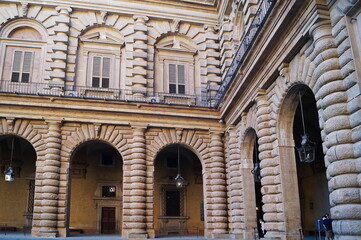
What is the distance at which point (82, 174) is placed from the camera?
2438 centimetres

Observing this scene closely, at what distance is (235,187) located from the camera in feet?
61.2

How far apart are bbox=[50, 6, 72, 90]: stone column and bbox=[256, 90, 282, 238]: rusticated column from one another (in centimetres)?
1143

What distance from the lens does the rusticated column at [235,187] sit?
59.6 ft

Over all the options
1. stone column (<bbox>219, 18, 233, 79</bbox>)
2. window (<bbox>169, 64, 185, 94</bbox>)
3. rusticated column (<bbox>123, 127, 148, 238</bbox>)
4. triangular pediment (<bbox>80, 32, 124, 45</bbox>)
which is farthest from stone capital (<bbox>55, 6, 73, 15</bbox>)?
stone column (<bbox>219, 18, 233, 79</bbox>)

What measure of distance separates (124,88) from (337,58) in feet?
45.4

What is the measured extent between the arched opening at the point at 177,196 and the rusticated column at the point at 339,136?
49.7 feet

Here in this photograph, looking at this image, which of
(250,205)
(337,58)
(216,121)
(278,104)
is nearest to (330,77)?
(337,58)

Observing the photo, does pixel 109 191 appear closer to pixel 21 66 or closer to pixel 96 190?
pixel 96 190

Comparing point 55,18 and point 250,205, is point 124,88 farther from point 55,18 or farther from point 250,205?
point 250,205

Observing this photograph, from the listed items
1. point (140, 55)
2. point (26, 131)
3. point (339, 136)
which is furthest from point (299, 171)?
point (26, 131)

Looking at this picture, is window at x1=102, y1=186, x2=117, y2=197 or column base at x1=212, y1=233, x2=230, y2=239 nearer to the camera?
column base at x1=212, y1=233, x2=230, y2=239

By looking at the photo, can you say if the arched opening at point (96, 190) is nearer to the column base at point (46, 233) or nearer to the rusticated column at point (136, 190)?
the rusticated column at point (136, 190)

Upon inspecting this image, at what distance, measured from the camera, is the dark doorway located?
2488cm

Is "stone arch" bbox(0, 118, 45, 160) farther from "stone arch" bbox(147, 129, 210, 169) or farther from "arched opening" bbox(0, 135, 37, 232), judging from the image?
"stone arch" bbox(147, 129, 210, 169)
